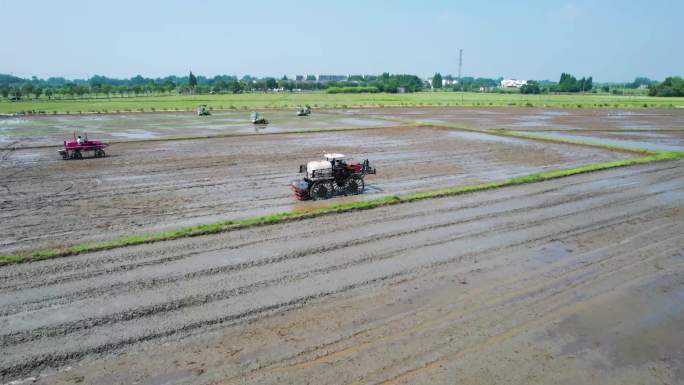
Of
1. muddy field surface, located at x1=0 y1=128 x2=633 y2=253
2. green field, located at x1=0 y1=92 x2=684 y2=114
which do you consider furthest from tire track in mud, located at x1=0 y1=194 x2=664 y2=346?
green field, located at x1=0 y1=92 x2=684 y2=114

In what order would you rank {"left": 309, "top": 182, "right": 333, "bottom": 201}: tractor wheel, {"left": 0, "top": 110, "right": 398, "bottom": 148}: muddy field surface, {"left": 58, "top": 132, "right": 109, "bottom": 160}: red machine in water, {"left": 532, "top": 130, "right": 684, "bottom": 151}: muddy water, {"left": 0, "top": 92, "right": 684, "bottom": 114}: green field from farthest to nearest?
1. {"left": 0, "top": 92, "right": 684, "bottom": 114}: green field
2. {"left": 0, "top": 110, "right": 398, "bottom": 148}: muddy field surface
3. {"left": 532, "top": 130, "right": 684, "bottom": 151}: muddy water
4. {"left": 58, "top": 132, "right": 109, "bottom": 160}: red machine in water
5. {"left": 309, "top": 182, "right": 333, "bottom": 201}: tractor wheel

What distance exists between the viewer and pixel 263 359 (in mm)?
8242

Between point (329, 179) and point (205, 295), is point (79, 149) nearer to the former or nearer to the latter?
point (329, 179)

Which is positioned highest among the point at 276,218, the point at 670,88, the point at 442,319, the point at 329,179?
the point at 670,88

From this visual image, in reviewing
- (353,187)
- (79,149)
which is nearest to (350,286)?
(353,187)

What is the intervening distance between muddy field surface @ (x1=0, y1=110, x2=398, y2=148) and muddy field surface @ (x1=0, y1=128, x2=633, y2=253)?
5648 mm

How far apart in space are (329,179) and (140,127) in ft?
119

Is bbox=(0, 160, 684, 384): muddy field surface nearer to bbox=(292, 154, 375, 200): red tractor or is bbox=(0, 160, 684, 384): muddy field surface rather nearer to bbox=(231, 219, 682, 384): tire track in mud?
bbox=(231, 219, 682, 384): tire track in mud

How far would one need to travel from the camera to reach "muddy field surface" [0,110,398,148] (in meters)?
39.9

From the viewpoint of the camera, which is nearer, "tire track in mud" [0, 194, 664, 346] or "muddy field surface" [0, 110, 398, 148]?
"tire track in mud" [0, 194, 664, 346]

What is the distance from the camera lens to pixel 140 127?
48.1m

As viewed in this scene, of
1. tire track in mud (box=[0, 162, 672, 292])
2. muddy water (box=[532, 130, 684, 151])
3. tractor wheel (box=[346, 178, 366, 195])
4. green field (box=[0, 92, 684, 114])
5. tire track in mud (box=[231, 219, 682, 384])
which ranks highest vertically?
green field (box=[0, 92, 684, 114])

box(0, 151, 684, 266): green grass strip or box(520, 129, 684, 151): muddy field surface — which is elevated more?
box(520, 129, 684, 151): muddy field surface

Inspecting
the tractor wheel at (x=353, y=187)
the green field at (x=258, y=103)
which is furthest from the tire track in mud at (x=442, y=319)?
the green field at (x=258, y=103)
